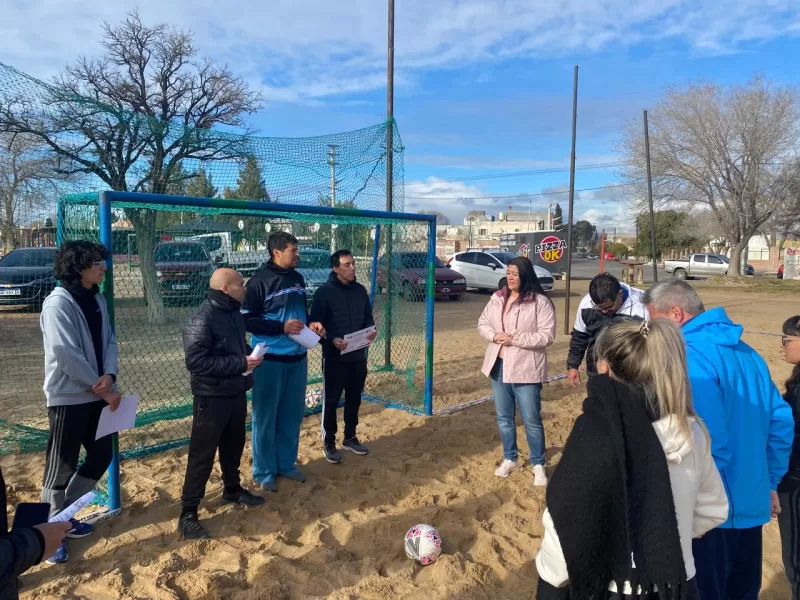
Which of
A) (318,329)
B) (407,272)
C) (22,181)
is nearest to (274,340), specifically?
(318,329)

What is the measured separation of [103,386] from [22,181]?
1.97 metres

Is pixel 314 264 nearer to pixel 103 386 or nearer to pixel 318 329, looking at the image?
pixel 318 329

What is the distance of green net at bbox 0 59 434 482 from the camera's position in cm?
402

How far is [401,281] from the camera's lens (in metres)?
7.11

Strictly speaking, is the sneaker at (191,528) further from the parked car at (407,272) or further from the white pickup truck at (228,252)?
the parked car at (407,272)

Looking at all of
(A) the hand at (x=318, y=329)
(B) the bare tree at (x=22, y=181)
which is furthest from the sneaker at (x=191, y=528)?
(B) the bare tree at (x=22, y=181)

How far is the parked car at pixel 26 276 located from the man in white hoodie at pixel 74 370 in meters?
1.53

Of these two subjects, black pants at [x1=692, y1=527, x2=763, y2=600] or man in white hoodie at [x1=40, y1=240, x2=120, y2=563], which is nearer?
black pants at [x1=692, y1=527, x2=763, y2=600]

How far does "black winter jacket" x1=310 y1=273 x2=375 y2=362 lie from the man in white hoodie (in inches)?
62.4

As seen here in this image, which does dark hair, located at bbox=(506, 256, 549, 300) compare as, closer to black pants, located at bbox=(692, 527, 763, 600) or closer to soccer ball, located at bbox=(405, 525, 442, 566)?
soccer ball, located at bbox=(405, 525, 442, 566)

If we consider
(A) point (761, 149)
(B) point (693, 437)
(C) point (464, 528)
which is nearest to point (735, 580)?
(B) point (693, 437)

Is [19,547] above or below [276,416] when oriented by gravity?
above

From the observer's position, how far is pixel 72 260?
293 cm

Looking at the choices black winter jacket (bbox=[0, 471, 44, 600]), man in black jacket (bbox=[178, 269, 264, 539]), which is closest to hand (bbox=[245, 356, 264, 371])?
man in black jacket (bbox=[178, 269, 264, 539])
